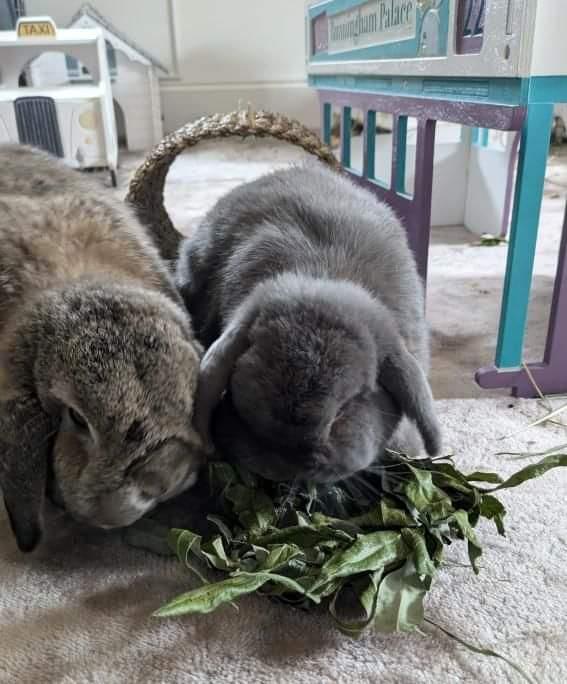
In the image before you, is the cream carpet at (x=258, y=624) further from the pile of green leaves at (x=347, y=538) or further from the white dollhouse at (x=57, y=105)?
the white dollhouse at (x=57, y=105)

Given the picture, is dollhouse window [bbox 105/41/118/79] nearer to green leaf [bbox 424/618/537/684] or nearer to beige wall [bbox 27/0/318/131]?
beige wall [bbox 27/0/318/131]

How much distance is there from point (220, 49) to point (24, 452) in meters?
4.96

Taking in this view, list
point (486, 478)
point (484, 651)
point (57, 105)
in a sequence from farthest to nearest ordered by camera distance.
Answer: point (57, 105)
point (486, 478)
point (484, 651)

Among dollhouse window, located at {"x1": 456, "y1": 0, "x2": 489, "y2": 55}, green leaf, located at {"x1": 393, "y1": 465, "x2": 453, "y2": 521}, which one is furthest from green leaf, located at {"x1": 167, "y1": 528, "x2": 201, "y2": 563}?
dollhouse window, located at {"x1": 456, "y1": 0, "x2": 489, "y2": 55}

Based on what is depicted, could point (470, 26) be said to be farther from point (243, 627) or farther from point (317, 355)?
point (243, 627)

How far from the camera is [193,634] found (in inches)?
36.2

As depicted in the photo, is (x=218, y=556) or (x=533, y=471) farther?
(x=533, y=471)

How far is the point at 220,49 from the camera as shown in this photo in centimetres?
530

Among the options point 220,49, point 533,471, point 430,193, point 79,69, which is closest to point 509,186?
point 430,193

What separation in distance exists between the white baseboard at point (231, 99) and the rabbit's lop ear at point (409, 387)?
464 cm

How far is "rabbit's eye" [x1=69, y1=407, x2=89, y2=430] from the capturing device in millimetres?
937

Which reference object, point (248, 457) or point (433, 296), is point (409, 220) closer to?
point (433, 296)

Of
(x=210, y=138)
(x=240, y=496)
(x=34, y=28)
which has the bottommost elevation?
(x=240, y=496)

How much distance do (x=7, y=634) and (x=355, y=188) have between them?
1184 millimetres
